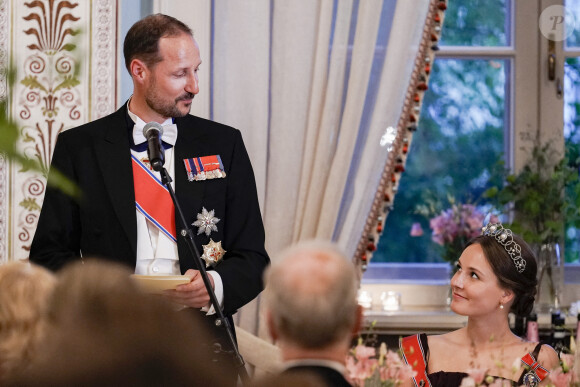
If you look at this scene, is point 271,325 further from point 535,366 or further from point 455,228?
point 455,228

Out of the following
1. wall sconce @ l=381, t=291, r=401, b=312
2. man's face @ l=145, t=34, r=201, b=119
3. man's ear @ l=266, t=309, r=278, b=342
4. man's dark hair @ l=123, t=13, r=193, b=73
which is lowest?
wall sconce @ l=381, t=291, r=401, b=312

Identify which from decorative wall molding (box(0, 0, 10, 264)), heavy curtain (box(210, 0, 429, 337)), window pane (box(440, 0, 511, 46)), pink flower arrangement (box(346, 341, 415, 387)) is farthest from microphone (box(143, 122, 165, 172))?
window pane (box(440, 0, 511, 46))

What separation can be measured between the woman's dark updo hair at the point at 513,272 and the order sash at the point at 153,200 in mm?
921

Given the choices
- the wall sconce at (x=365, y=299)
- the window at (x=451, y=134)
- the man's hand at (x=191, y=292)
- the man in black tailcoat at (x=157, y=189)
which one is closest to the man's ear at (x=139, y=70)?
the man in black tailcoat at (x=157, y=189)

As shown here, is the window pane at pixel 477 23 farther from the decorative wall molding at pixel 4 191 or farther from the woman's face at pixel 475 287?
the decorative wall molding at pixel 4 191

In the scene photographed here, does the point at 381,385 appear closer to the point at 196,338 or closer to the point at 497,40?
the point at 196,338

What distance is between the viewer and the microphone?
2133 mm

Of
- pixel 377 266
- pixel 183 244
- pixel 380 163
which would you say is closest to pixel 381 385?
pixel 183 244

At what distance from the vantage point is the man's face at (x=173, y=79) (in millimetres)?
2701

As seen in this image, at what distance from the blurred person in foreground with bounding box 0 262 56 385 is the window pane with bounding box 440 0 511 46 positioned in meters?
3.33

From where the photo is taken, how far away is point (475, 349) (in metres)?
2.84

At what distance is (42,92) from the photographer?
3.55 m

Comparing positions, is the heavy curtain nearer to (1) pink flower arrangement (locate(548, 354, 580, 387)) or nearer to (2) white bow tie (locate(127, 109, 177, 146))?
(2) white bow tie (locate(127, 109, 177, 146))

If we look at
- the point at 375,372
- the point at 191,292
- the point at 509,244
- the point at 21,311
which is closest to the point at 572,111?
the point at 509,244
